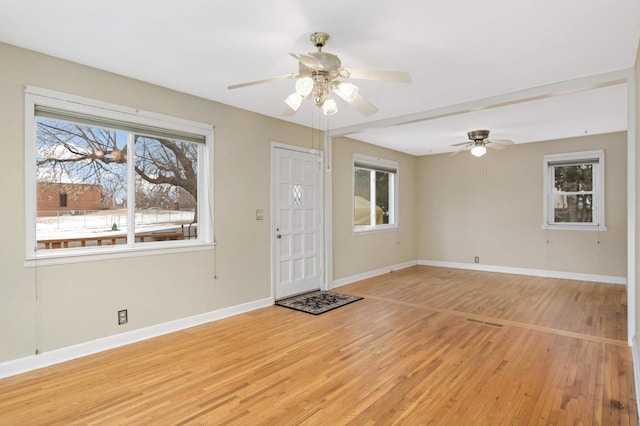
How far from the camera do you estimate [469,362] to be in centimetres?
291

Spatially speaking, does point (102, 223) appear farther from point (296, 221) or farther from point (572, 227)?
point (572, 227)

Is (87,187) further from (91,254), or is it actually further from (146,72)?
(146,72)

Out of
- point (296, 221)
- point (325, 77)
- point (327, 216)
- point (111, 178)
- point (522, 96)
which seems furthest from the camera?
point (327, 216)

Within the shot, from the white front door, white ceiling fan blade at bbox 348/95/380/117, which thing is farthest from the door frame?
white ceiling fan blade at bbox 348/95/380/117

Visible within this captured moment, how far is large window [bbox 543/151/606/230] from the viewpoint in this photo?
19.3 feet

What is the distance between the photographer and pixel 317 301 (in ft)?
15.8

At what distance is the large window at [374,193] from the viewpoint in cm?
648

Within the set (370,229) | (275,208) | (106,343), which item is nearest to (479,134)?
(370,229)

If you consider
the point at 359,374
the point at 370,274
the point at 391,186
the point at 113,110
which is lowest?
the point at 359,374

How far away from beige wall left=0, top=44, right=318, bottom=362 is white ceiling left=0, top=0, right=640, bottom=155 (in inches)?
7.6

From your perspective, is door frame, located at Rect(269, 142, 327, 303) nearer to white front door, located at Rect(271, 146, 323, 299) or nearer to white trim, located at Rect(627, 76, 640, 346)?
white front door, located at Rect(271, 146, 323, 299)

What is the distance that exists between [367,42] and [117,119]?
7.79ft

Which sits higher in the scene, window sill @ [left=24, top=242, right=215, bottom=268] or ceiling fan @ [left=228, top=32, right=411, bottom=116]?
ceiling fan @ [left=228, top=32, right=411, bottom=116]

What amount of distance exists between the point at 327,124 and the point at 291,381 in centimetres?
366
